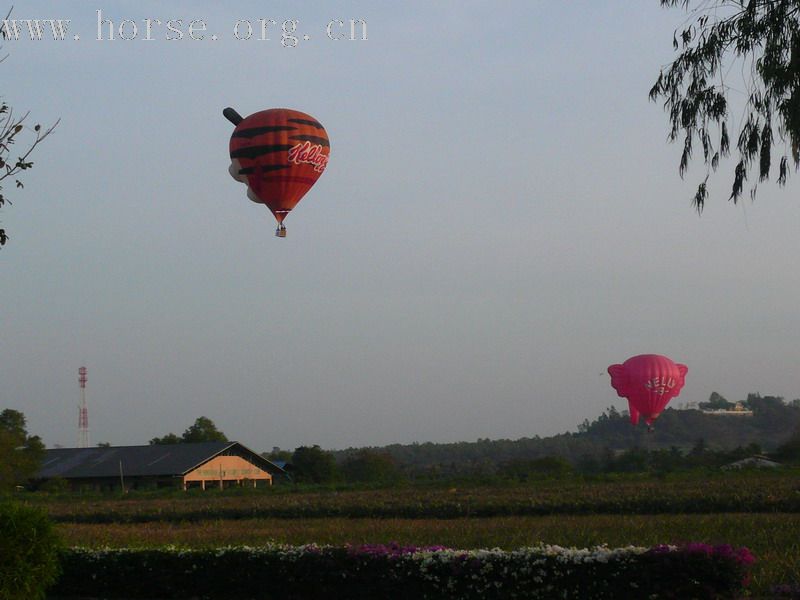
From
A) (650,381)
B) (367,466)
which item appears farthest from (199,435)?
(650,381)

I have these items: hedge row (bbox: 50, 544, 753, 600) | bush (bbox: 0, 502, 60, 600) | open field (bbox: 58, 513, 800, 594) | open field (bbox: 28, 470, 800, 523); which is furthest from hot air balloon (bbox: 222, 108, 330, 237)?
open field (bbox: 28, 470, 800, 523)

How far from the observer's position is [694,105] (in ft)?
45.3

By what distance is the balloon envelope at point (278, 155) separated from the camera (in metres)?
22.4

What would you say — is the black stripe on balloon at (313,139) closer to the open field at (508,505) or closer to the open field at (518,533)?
the open field at (518,533)

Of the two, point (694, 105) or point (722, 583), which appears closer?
point (722, 583)

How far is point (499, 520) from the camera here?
91.2 feet

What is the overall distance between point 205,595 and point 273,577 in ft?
3.81

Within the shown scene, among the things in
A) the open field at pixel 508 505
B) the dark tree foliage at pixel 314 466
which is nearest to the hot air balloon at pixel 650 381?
the open field at pixel 508 505

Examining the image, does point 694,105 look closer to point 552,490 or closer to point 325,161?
point 325,161

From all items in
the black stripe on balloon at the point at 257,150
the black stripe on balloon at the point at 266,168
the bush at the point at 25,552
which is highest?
the black stripe on balloon at the point at 257,150

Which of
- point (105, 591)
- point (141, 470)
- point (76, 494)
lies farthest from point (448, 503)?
point (141, 470)

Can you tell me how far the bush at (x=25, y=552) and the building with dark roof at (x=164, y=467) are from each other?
1945 inches

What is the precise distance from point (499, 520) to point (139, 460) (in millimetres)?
43223

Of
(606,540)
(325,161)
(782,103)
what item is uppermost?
(325,161)
